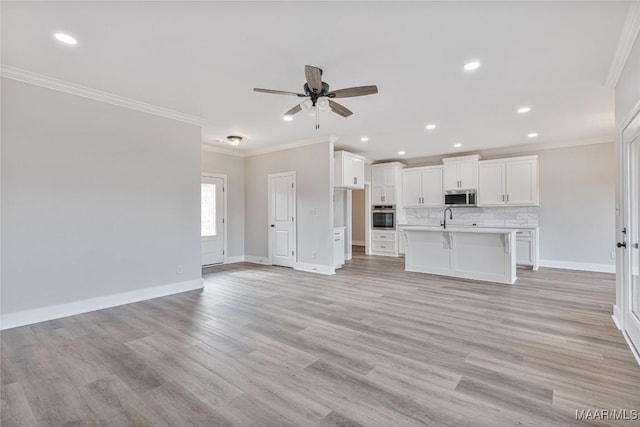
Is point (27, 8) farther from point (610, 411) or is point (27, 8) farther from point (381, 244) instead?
point (381, 244)

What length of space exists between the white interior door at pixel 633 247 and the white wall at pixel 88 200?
17.5 ft

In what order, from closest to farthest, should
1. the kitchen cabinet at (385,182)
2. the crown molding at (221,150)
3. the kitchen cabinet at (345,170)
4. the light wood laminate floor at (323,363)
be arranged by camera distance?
the light wood laminate floor at (323,363), the kitchen cabinet at (345,170), the crown molding at (221,150), the kitchen cabinet at (385,182)

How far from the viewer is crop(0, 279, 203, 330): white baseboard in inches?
130

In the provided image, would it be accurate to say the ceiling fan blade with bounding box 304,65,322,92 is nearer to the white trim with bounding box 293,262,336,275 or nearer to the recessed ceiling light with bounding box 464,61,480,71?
the recessed ceiling light with bounding box 464,61,480,71

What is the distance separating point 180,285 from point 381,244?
5.77m

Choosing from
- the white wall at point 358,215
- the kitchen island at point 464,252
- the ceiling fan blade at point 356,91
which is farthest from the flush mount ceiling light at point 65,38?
the white wall at point 358,215

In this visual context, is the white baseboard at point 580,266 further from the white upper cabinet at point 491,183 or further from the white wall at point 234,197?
the white wall at point 234,197

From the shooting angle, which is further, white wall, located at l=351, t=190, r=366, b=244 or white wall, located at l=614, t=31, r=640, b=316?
white wall, located at l=351, t=190, r=366, b=244

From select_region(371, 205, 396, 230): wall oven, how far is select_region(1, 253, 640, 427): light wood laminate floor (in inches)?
175

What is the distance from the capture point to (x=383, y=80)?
3.51 metres

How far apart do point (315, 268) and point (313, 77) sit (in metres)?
4.30

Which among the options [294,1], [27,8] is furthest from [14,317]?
[294,1]

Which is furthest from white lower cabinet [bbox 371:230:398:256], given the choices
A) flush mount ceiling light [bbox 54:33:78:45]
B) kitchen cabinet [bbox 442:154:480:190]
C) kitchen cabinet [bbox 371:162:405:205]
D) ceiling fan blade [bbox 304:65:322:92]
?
flush mount ceiling light [bbox 54:33:78:45]

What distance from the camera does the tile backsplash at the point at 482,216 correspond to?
7.11 metres
